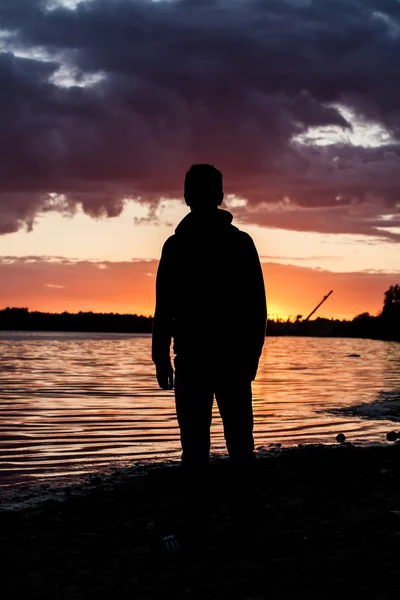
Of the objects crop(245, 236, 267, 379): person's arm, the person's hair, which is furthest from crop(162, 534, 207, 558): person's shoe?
the person's hair

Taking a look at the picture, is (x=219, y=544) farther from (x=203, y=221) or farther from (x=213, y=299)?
(x=203, y=221)

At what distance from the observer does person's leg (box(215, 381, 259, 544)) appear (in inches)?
227

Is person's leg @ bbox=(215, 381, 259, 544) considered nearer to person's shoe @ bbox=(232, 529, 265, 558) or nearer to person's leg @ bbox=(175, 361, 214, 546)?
person's shoe @ bbox=(232, 529, 265, 558)

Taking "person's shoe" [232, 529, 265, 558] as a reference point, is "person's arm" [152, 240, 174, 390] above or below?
above

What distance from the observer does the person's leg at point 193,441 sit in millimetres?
5766

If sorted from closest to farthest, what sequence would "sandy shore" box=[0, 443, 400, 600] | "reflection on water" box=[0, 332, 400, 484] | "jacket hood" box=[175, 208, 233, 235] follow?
"sandy shore" box=[0, 443, 400, 600] < "jacket hood" box=[175, 208, 233, 235] < "reflection on water" box=[0, 332, 400, 484]

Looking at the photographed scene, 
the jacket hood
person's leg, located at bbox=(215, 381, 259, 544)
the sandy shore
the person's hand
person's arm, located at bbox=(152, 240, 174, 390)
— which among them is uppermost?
the jacket hood

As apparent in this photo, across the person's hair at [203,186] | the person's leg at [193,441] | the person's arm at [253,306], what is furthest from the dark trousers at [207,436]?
the person's hair at [203,186]

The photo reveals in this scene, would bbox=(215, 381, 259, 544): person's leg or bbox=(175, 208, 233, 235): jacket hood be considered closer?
bbox=(215, 381, 259, 544): person's leg

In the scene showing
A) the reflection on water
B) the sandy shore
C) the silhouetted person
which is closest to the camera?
the sandy shore

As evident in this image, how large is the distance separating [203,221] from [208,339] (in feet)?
3.04

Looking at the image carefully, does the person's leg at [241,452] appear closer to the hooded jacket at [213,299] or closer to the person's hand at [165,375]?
the hooded jacket at [213,299]

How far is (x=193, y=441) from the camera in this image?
582 centimetres

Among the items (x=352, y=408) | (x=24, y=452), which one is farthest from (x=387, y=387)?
(x=24, y=452)
